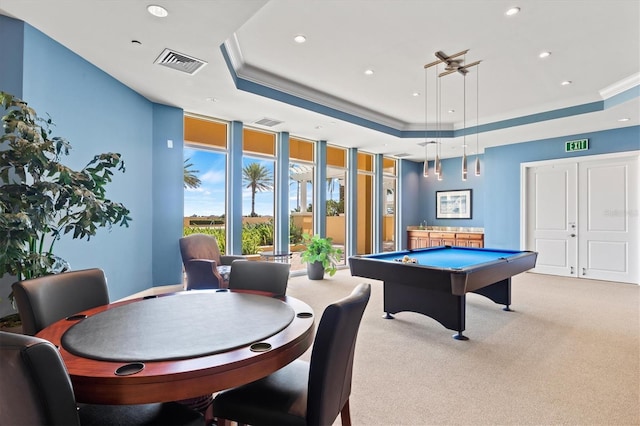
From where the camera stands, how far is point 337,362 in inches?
55.6

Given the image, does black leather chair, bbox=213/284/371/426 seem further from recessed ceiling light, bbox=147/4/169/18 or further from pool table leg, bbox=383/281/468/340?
recessed ceiling light, bbox=147/4/169/18

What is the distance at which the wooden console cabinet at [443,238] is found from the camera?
7.99 m

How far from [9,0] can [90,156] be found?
4.90ft

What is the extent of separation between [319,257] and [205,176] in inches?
98.0

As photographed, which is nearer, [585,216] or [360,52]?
[360,52]

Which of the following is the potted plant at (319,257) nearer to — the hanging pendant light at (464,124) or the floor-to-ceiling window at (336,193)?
the floor-to-ceiling window at (336,193)

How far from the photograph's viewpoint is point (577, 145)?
650 centimetres

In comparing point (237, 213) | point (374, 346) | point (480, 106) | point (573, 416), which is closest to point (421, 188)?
point (480, 106)

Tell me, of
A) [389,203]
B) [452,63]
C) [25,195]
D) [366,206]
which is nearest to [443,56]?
[452,63]

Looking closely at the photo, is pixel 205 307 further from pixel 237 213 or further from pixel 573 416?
pixel 237 213

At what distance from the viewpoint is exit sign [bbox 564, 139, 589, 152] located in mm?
6404

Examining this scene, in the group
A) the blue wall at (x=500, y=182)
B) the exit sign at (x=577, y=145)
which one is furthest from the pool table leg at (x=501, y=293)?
the exit sign at (x=577, y=145)

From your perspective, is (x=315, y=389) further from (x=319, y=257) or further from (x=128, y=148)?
(x=319, y=257)

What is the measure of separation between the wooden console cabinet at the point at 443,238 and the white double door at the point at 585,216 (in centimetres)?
111
